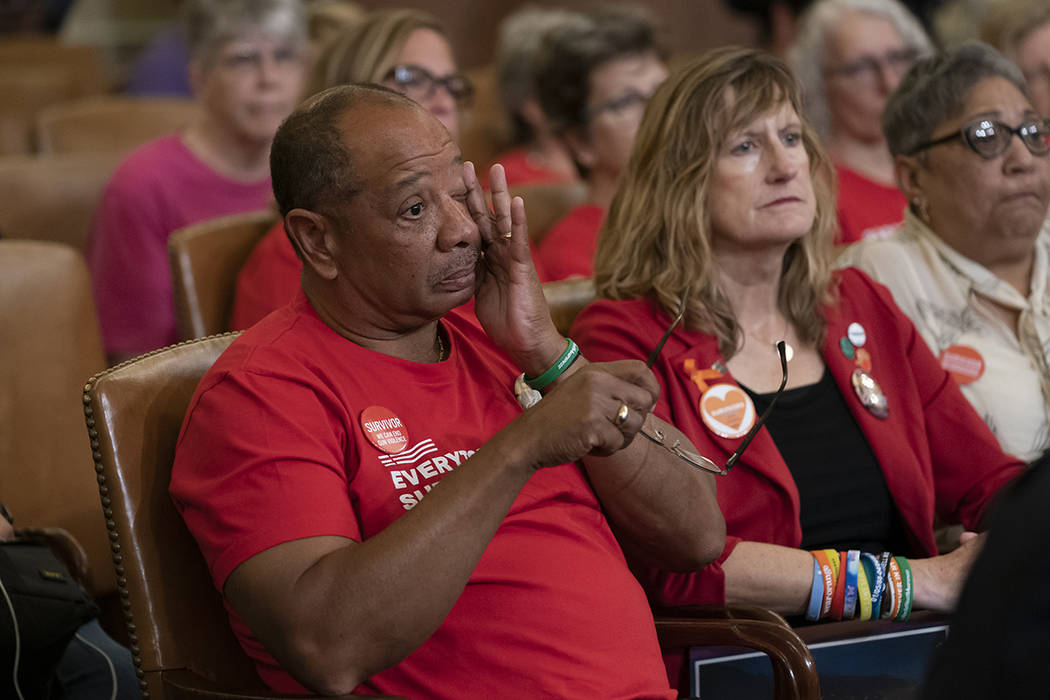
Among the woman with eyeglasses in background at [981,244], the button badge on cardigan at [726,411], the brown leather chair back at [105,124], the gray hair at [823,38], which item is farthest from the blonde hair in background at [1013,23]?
the brown leather chair back at [105,124]

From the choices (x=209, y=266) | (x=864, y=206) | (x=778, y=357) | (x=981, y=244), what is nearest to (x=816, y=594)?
(x=778, y=357)

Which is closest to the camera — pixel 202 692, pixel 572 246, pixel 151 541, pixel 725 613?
pixel 202 692

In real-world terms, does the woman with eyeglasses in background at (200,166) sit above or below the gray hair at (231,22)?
below

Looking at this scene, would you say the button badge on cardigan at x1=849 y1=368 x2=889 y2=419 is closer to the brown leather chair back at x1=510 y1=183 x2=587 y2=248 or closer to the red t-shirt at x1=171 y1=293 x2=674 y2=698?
the red t-shirt at x1=171 y1=293 x2=674 y2=698

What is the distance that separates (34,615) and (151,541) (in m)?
0.21

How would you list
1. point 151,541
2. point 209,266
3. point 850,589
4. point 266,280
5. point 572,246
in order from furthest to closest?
point 572,246, point 209,266, point 266,280, point 850,589, point 151,541

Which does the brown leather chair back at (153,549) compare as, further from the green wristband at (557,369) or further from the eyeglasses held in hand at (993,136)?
the eyeglasses held in hand at (993,136)

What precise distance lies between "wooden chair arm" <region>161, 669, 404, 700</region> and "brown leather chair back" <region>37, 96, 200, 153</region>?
2.68m

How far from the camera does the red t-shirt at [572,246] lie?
290 cm

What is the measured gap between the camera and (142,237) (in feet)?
10.7

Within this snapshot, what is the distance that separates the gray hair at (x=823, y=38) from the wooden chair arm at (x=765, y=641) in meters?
2.33

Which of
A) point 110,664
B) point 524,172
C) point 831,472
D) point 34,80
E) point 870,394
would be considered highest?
point 870,394

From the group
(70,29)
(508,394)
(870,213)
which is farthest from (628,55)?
(70,29)

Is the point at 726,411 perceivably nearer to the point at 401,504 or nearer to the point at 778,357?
the point at 778,357
